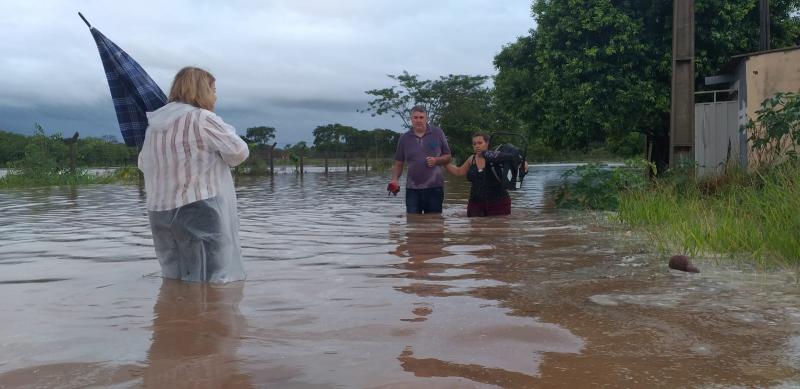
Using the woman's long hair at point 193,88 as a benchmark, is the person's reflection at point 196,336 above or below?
below

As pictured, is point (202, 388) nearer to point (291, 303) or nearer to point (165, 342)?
point (165, 342)

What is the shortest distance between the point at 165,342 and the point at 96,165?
39481mm

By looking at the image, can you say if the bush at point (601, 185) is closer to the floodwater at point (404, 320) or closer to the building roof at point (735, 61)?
the floodwater at point (404, 320)

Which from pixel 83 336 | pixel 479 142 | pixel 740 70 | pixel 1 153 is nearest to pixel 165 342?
pixel 83 336

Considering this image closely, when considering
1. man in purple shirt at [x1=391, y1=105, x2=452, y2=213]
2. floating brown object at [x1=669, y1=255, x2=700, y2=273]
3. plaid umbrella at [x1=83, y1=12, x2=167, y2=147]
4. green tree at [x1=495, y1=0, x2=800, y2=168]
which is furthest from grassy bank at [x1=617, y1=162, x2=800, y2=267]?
green tree at [x1=495, y1=0, x2=800, y2=168]

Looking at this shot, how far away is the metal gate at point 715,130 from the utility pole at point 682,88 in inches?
99.8

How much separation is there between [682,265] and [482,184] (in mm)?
4066

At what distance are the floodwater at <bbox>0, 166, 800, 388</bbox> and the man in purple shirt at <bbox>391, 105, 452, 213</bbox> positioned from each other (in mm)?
2070

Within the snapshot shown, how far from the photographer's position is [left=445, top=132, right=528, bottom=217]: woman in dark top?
7965 millimetres

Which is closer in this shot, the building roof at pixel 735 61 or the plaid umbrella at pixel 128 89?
the plaid umbrella at pixel 128 89

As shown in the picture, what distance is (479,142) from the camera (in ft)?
25.8

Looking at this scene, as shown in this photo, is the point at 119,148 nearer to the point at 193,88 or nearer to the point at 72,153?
the point at 72,153

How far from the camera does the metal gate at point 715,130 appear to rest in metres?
11.9

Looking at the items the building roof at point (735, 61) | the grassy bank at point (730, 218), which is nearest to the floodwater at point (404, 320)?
the grassy bank at point (730, 218)
